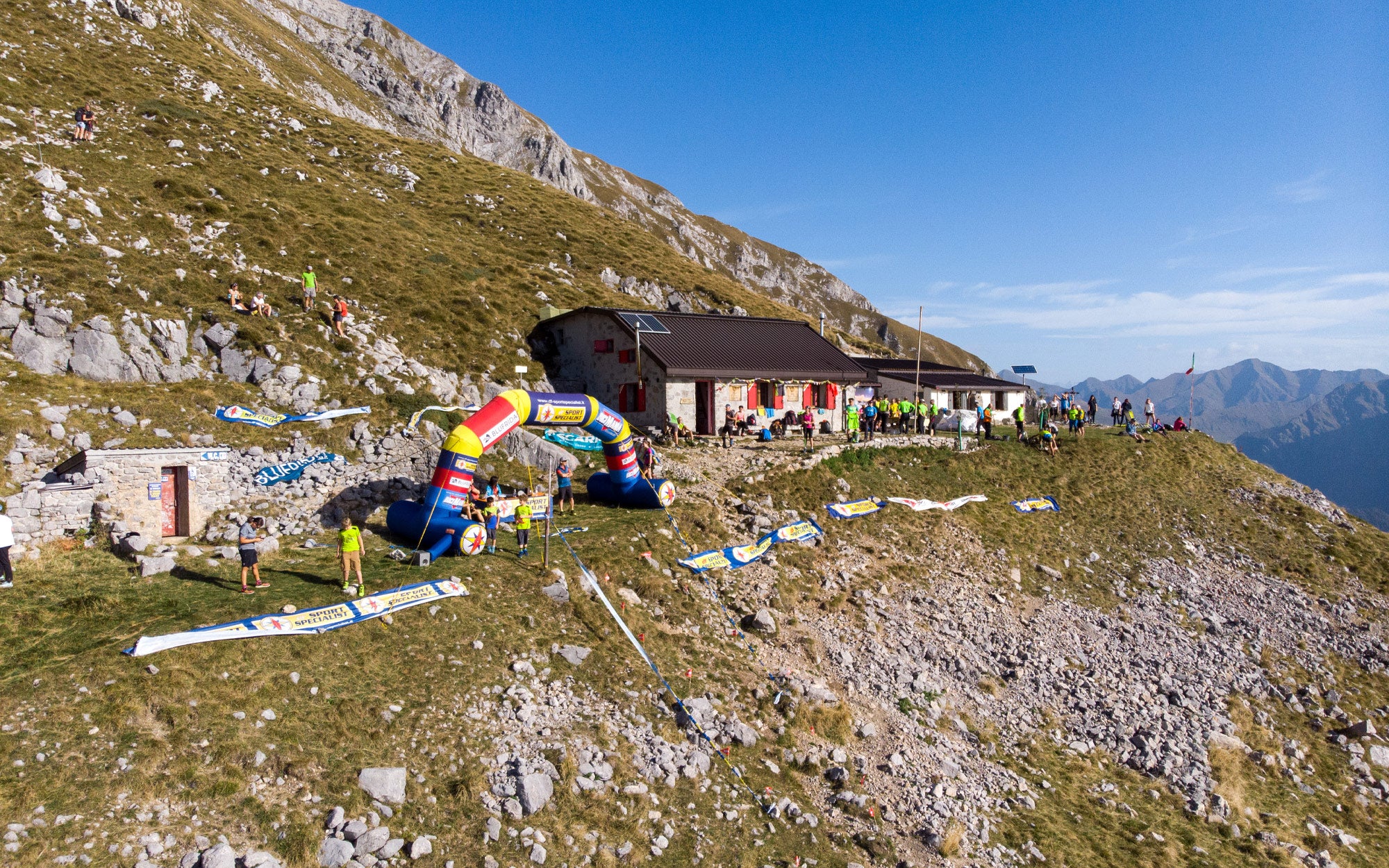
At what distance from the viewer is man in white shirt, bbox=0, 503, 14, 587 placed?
1474cm

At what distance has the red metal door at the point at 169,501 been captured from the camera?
2019cm

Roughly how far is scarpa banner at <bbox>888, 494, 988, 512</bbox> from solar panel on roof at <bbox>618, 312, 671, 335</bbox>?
53.7 ft

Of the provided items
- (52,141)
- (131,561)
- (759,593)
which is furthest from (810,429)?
(52,141)

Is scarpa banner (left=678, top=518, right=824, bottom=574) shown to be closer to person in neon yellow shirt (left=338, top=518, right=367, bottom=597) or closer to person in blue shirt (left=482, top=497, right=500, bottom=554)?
person in blue shirt (left=482, top=497, right=500, bottom=554)

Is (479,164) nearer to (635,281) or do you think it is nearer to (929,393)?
(635,281)

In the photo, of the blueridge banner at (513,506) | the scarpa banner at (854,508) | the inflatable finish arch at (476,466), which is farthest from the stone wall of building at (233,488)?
the scarpa banner at (854,508)

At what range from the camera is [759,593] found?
67.5 ft

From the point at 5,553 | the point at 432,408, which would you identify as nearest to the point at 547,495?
the point at 5,553

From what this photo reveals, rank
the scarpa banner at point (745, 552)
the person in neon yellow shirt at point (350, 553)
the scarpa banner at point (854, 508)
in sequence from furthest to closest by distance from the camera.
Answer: the scarpa banner at point (854, 508) < the scarpa banner at point (745, 552) < the person in neon yellow shirt at point (350, 553)

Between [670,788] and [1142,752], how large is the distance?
12651mm

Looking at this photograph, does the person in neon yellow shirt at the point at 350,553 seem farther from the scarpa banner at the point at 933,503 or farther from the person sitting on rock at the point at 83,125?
the person sitting on rock at the point at 83,125

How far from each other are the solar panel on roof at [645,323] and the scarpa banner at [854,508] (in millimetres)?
15889

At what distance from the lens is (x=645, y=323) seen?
3959 centimetres

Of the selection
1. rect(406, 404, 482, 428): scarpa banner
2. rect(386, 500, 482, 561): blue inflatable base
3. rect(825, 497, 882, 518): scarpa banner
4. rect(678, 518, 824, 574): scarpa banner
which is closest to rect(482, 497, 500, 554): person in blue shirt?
rect(386, 500, 482, 561): blue inflatable base
